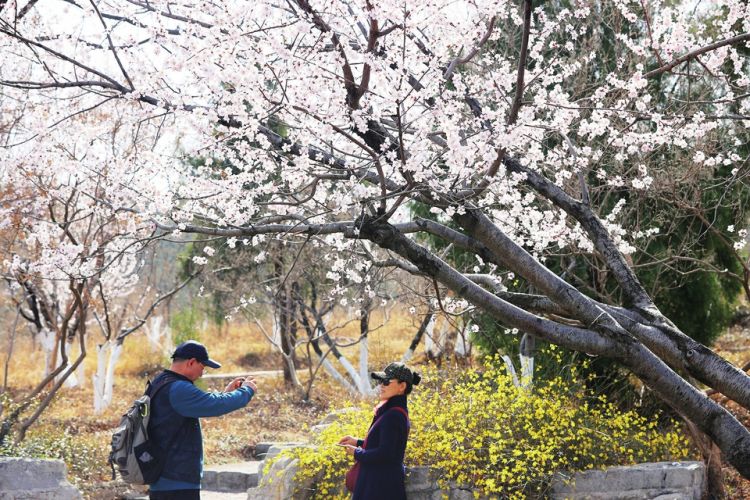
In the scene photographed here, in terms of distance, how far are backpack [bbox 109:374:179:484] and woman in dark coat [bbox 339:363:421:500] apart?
1.17 meters

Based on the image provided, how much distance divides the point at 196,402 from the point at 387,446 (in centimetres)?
115

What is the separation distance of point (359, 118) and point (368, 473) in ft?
6.60

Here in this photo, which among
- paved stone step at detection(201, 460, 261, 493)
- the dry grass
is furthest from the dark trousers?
paved stone step at detection(201, 460, 261, 493)

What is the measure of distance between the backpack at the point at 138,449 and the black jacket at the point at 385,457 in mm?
1172

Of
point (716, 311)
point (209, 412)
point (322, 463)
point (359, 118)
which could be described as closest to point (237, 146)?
point (359, 118)

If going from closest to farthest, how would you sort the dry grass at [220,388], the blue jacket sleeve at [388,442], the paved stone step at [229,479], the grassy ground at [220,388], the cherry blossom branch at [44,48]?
1. the cherry blossom branch at [44,48]
2. the blue jacket sleeve at [388,442]
3. the grassy ground at [220,388]
4. the paved stone step at [229,479]
5. the dry grass at [220,388]

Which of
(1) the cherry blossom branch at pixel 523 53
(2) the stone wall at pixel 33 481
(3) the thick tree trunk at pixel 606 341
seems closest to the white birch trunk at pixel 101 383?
(2) the stone wall at pixel 33 481

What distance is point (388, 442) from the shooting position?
4.90m

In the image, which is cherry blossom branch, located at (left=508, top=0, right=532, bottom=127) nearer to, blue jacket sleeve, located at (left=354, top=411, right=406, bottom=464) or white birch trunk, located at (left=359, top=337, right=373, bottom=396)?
blue jacket sleeve, located at (left=354, top=411, right=406, bottom=464)

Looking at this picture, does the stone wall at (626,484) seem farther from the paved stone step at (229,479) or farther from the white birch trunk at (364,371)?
the white birch trunk at (364,371)

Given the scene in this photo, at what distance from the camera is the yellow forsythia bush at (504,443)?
6.35 meters

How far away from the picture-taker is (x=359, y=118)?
4.46 m

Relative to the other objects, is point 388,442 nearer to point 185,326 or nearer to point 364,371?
point 364,371

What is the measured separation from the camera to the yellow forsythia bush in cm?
635
